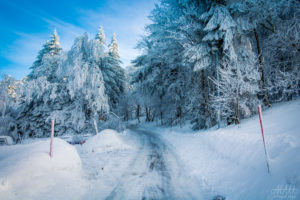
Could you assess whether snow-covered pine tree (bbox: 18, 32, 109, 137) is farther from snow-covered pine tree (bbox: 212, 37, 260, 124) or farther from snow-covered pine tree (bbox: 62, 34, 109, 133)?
snow-covered pine tree (bbox: 212, 37, 260, 124)

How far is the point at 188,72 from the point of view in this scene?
12.7 meters

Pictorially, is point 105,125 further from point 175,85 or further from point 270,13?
point 270,13

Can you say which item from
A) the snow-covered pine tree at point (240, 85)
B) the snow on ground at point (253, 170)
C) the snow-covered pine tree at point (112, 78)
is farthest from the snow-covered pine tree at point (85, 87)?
the snow on ground at point (253, 170)

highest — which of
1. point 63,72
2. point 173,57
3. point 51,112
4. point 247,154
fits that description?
point 173,57

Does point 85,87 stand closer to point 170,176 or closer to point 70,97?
point 70,97

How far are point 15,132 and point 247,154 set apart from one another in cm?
1871

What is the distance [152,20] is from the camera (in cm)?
1353

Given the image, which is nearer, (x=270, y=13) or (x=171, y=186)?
(x=171, y=186)

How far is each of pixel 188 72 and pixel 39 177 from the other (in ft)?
40.1

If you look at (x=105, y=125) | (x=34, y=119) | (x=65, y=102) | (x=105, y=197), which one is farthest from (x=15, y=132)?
(x=105, y=197)

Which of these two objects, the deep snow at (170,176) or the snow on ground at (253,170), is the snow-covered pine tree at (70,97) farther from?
the snow on ground at (253,170)

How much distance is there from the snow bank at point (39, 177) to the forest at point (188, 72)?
8.23m

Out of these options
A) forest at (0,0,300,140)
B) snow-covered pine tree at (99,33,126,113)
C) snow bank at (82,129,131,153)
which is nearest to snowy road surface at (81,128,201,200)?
snow bank at (82,129,131,153)

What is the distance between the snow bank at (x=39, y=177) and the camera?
2.72 meters
